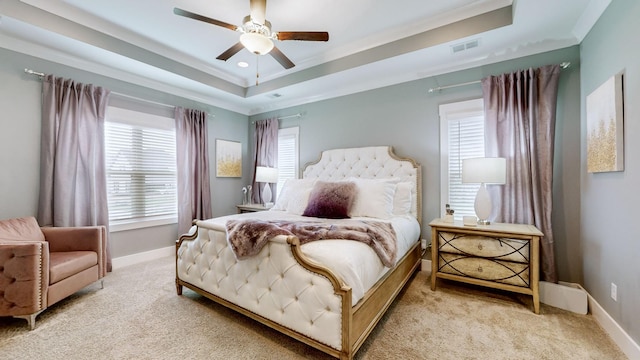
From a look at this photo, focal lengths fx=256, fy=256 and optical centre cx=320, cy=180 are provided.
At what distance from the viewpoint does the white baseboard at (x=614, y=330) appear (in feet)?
5.31

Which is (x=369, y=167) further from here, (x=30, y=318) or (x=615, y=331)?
(x=30, y=318)

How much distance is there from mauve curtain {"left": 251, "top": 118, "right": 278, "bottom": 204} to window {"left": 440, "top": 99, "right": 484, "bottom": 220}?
2.75 metres

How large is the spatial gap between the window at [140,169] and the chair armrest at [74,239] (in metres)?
0.75

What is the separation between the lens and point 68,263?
7.57 ft

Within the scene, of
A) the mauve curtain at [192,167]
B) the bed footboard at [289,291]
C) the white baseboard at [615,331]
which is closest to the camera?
the bed footboard at [289,291]

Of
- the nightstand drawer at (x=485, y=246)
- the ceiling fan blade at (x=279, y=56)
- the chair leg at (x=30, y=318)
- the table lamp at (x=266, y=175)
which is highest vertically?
the ceiling fan blade at (x=279, y=56)

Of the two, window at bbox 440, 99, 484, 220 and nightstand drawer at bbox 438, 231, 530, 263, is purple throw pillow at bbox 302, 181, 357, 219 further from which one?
window at bbox 440, 99, 484, 220

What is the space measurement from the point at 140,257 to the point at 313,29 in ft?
12.3

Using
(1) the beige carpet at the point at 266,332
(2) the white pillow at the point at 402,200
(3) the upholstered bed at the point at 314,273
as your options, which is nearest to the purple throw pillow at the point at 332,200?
(3) the upholstered bed at the point at 314,273

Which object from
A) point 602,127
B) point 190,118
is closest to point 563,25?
point 602,127

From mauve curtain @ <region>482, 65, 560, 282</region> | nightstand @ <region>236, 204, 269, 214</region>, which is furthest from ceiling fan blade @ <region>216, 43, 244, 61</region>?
mauve curtain @ <region>482, 65, 560, 282</region>

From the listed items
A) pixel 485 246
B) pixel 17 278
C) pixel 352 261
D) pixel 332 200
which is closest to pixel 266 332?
pixel 352 261

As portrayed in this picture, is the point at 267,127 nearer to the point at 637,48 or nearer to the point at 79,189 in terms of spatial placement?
the point at 79,189

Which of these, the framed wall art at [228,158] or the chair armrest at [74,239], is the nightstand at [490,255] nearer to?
the chair armrest at [74,239]
